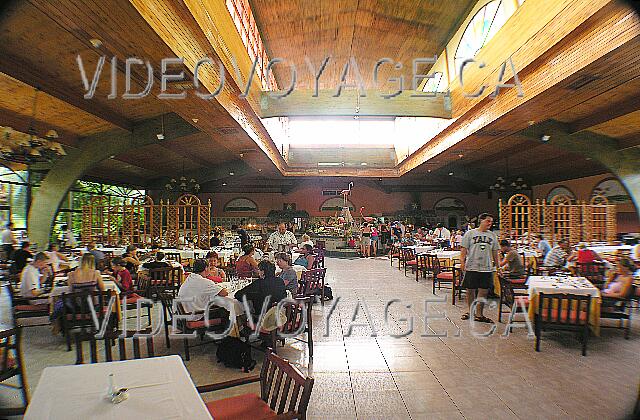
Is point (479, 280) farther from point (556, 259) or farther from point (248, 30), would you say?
point (248, 30)

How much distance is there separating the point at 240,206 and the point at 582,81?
1779cm

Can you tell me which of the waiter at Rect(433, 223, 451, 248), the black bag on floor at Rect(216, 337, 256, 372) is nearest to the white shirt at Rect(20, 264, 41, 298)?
the black bag on floor at Rect(216, 337, 256, 372)

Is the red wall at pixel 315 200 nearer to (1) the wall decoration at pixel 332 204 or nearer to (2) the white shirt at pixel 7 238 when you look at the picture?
(1) the wall decoration at pixel 332 204

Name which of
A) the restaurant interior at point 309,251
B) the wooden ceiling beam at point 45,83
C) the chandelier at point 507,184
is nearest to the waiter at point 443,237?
the restaurant interior at point 309,251

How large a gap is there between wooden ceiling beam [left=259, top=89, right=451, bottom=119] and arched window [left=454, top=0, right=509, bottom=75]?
992mm

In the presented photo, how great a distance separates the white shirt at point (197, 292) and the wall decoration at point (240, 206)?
16646mm

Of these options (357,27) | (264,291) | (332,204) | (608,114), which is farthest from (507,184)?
(264,291)

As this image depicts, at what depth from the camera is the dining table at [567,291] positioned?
4.85m

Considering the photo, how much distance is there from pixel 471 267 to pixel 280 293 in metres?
3.21

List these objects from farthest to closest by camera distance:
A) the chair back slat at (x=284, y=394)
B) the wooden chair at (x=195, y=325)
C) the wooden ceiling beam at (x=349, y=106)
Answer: the wooden ceiling beam at (x=349, y=106), the wooden chair at (x=195, y=325), the chair back slat at (x=284, y=394)

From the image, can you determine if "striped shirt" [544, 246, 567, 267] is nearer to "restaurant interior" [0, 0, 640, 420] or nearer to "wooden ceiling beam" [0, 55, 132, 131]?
"restaurant interior" [0, 0, 640, 420]

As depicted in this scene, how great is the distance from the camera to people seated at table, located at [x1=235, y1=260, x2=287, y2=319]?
4289 millimetres

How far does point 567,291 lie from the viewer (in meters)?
5.06

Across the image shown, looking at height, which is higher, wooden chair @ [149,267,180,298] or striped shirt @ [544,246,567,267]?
striped shirt @ [544,246,567,267]
